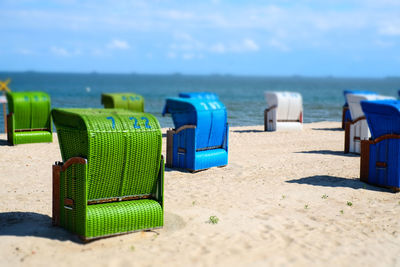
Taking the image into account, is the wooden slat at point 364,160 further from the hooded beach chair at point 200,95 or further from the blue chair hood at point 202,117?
the hooded beach chair at point 200,95

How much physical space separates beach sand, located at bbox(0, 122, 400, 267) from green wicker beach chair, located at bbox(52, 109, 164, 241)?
7.9 inches

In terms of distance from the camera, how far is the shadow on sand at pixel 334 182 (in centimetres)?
1037

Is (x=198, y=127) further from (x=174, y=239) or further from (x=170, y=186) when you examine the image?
(x=174, y=239)

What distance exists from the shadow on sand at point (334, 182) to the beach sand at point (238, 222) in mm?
20

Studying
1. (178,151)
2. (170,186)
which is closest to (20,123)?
(178,151)

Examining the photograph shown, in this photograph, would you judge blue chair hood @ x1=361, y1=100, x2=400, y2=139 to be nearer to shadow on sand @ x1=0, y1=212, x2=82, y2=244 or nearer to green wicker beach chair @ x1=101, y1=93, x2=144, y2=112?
shadow on sand @ x1=0, y1=212, x2=82, y2=244

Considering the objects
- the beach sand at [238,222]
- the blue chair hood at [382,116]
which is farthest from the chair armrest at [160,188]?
the blue chair hood at [382,116]

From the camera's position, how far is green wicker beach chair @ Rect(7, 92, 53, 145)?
52.1 ft

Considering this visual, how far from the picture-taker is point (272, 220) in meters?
7.89

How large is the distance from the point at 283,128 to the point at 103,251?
15600 millimetres

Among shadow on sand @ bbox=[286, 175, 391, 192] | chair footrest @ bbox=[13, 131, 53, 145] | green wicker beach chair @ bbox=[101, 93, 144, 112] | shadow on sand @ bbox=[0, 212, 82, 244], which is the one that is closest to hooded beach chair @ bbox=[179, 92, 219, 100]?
green wicker beach chair @ bbox=[101, 93, 144, 112]

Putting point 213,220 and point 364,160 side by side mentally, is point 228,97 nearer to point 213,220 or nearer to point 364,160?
point 364,160

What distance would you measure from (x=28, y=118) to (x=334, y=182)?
9.84 meters

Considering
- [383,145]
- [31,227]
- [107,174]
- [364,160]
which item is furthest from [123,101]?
[107,174]
